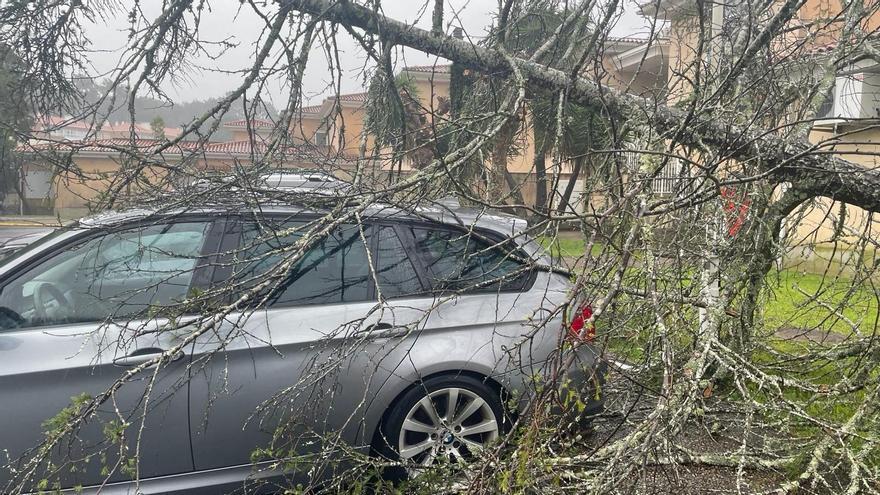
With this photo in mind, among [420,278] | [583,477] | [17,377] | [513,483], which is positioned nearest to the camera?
[513,483]

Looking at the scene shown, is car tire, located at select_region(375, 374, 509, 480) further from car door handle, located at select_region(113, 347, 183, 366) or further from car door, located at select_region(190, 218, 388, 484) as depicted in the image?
car door handle, located at select_region(113, 347, 183, 366)

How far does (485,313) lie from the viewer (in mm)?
3346

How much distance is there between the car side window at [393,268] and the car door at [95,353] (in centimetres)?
86

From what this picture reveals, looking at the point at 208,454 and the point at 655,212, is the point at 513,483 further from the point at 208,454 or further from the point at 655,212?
the point at 208,454

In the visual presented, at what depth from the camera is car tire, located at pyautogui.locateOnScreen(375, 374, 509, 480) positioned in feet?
10.3

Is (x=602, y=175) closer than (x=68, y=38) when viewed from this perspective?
Yes

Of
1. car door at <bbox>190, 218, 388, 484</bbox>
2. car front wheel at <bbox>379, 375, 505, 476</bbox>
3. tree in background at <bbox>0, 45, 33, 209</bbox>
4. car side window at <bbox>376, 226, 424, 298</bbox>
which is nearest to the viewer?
car door at <bbox>190, 218, 388, 484</bbox>

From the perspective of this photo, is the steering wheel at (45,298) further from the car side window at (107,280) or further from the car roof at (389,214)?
the car roof at (389,214)

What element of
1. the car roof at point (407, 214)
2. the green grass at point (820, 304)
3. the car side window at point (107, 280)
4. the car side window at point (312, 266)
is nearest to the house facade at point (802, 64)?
the green grass at point (820, 304)

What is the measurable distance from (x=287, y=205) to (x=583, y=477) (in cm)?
191

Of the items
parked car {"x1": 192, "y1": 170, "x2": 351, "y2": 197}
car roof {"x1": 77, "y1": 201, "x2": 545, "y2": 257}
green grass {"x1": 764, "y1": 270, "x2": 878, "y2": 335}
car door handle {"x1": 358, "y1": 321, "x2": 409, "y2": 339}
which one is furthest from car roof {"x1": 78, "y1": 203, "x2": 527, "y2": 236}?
green grass {"x1": 764, "y1": 270, "x2": 878, "y2": 335}

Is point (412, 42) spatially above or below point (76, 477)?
above

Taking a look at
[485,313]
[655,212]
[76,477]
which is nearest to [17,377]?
[76,477]

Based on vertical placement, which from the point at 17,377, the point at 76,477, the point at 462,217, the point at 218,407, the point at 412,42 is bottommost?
the point at 76,477
